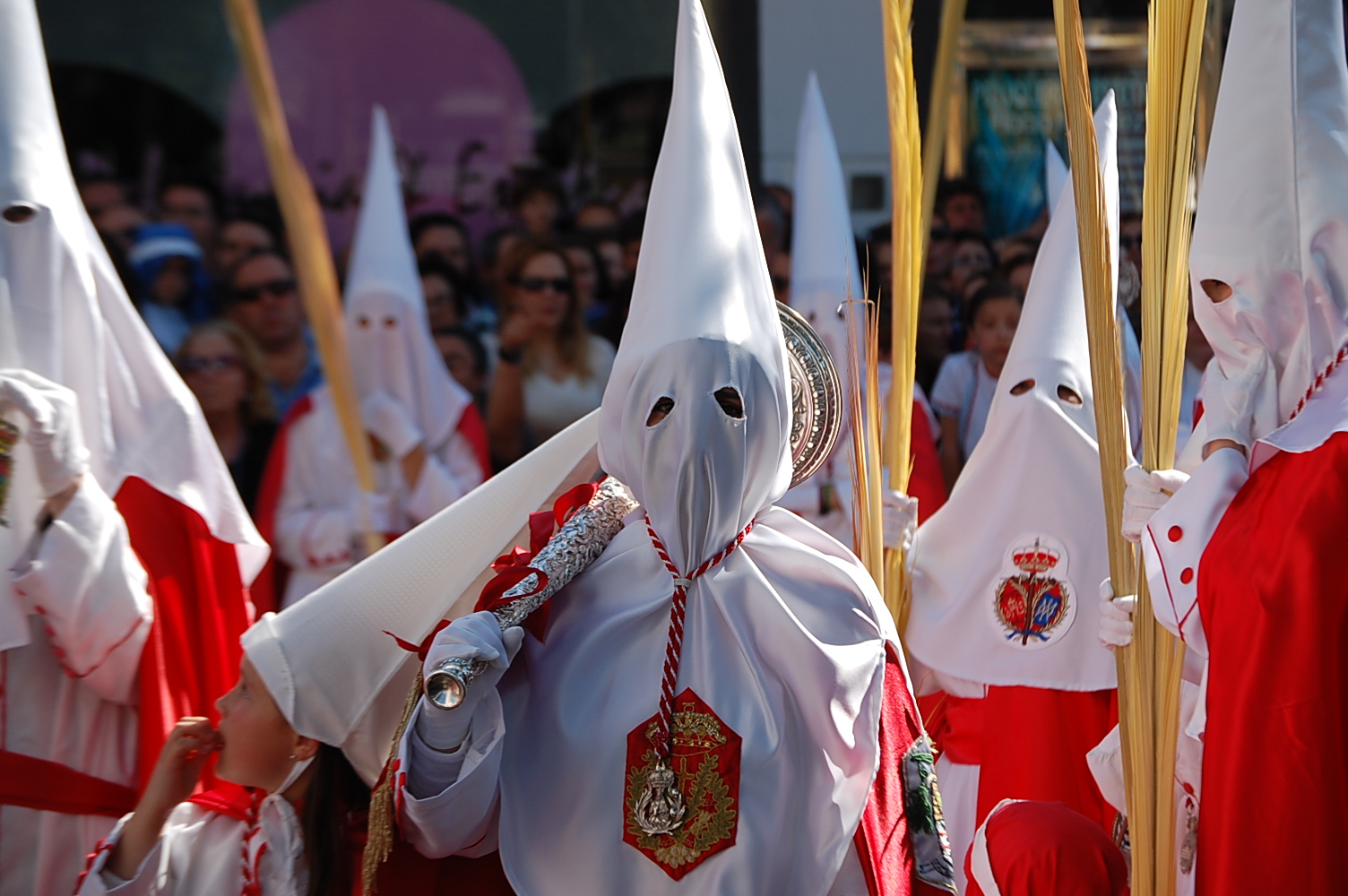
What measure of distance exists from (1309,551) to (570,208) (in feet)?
20.9

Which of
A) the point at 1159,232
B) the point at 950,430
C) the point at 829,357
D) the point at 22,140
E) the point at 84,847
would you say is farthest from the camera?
the point at 950,430

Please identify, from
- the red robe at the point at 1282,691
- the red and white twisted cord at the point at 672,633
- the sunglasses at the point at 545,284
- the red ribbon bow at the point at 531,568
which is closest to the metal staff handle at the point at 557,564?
the red ribbon bow at the point at 531,568

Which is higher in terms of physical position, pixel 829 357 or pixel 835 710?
pixel 829 357

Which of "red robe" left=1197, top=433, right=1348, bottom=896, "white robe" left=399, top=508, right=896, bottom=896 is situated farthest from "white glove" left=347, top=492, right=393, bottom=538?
"red robe" left=1197, top=433, right=1348, bottom=896

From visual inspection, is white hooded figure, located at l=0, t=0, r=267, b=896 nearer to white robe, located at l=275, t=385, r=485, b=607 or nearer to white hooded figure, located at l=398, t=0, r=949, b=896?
white hooded figure, located at l=398, t=0, r=949, b=896

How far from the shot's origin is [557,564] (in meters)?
2.78

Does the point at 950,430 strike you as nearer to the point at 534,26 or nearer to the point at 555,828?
the point at 534,26

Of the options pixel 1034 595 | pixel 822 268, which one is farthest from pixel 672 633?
pixel 822 268

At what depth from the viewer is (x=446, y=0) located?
8984 mm

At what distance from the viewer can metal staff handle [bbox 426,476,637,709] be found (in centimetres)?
243

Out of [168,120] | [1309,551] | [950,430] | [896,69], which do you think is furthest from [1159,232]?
[168,120]

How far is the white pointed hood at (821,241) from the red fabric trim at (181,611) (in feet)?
10.4

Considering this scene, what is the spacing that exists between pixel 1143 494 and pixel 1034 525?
123cm

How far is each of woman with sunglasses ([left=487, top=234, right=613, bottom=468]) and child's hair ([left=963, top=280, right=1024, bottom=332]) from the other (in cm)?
170
